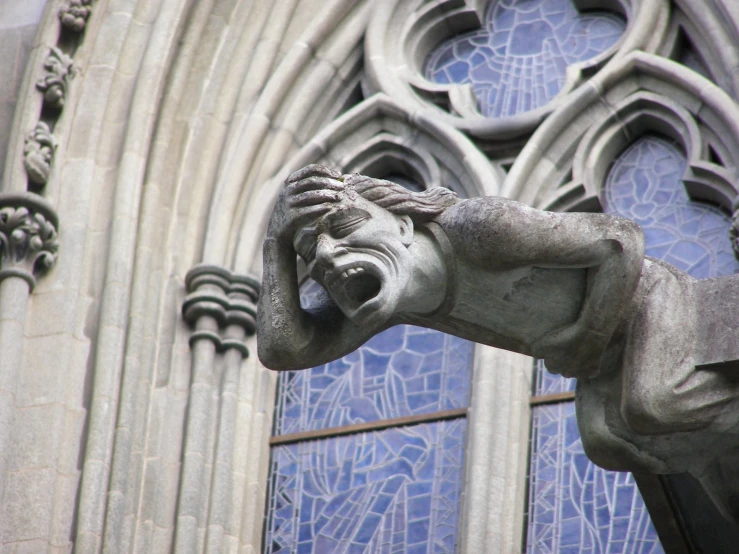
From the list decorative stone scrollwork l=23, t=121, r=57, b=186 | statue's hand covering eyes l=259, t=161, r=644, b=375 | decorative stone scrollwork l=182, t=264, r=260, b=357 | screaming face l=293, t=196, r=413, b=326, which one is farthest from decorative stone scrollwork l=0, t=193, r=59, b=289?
screaming face l=293, t=196, r=413, b=326

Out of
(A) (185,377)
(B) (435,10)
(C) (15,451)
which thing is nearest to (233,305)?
(A) (185,377)

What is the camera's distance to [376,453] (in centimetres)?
921

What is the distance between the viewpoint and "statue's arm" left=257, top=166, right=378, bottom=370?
18.0 feet

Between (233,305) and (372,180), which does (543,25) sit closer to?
(233,305)

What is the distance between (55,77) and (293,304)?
4.57m

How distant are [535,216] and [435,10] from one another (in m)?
5.19

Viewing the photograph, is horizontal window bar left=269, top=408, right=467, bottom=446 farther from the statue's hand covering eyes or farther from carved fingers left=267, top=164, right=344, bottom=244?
carved fingers left=267, top=164, right=344, bottom=244

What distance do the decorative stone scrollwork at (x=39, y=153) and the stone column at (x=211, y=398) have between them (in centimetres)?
79

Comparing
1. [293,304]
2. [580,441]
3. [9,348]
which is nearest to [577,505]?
[580,441]

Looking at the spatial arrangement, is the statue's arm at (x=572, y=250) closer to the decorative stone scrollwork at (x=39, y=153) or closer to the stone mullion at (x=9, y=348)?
the stone mullion at (x=9, y=348)

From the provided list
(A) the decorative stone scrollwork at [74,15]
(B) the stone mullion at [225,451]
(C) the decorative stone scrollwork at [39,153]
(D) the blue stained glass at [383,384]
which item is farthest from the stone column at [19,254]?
(D) the blue stained glass at [383,384]

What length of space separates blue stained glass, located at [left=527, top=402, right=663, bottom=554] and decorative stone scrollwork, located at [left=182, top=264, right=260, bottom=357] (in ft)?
4.59

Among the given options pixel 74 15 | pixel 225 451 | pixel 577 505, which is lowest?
pixel 577 505

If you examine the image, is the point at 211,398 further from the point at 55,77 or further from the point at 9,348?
the point at 55,77
